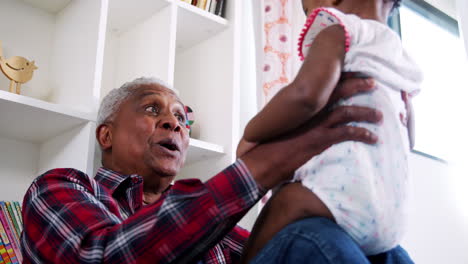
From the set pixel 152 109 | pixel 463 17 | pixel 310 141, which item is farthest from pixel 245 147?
pixel 463 17

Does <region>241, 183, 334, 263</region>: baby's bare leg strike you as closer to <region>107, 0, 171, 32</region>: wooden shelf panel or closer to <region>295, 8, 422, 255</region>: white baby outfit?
<region>295, 8, 422, 255</region>: white baby outfit

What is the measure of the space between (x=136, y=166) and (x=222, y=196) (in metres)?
0.74

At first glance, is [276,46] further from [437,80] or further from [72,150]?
[437,80]

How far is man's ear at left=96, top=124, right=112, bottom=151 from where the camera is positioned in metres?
1.74

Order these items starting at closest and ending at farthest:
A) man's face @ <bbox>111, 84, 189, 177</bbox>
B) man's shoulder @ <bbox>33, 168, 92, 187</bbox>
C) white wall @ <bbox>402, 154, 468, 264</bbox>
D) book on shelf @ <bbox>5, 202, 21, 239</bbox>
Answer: man's shoulder @ <bbox>33, 168, 92, 187</bbox> → man's face @ <bbox>111, 84, 189, 177</bbox> → book on shelf @ <bbox>5, 202, 21, 239</bbox> → white wall @ <bbox>402, 154, 468, 264</bbox>

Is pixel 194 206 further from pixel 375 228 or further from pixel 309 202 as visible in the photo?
pixel 375 228

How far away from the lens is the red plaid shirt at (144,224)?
3.14 ft

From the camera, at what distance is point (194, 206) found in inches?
38.1

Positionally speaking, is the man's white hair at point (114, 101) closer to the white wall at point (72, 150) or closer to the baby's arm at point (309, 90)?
the white wall at point (72, 150)

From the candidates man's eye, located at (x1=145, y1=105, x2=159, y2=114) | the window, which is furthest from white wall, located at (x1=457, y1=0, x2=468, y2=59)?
man's eye, located at (x1=145, y1=105, x2=159, y2=114)

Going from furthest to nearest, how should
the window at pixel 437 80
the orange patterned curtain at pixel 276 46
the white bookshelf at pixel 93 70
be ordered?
the window at pixel 437 80
the orange patterned curtain at pixel 276 46
the white bookshelf at pixel 93 70

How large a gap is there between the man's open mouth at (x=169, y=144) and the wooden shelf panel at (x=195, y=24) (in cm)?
75

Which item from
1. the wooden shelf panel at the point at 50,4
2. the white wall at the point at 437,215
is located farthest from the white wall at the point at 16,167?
the white wall at the point at 437,215

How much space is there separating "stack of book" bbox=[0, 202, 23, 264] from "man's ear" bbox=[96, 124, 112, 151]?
0.35m
